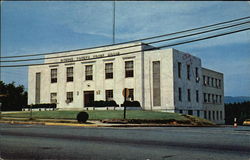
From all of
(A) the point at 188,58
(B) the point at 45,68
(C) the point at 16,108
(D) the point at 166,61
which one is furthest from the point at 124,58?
(C) the point at 16,108

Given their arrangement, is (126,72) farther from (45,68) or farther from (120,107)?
(45,68)

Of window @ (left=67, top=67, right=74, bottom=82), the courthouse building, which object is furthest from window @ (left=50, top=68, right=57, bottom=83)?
window @ (left=67, top=67, right=74, bottom=82)

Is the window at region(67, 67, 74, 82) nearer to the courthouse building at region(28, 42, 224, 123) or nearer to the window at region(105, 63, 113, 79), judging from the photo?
the courthouse building at region(28, 42, 224, 123)

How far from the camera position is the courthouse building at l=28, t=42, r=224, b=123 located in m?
43.0

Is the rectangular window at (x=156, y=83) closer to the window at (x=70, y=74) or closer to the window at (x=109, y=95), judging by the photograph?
the window at (x=109, y=95)

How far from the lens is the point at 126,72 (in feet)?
149

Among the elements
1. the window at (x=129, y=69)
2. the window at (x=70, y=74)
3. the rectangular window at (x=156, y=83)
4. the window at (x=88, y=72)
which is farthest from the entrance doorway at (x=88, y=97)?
the rectangular window at (x=156, y=83)

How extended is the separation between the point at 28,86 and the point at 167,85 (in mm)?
23926

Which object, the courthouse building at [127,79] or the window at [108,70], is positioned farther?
the window at [108,70]

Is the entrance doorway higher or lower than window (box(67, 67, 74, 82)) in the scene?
lower

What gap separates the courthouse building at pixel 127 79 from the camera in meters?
43.0

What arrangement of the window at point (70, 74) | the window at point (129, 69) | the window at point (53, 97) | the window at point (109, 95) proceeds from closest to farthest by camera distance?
1. the window at point (129, 69)
2. the window at point (109, 95)
3. the window at point (70, 74)
4. the window at point (53, 97)

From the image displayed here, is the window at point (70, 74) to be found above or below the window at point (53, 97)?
above

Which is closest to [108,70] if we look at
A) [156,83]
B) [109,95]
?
[109,95]
